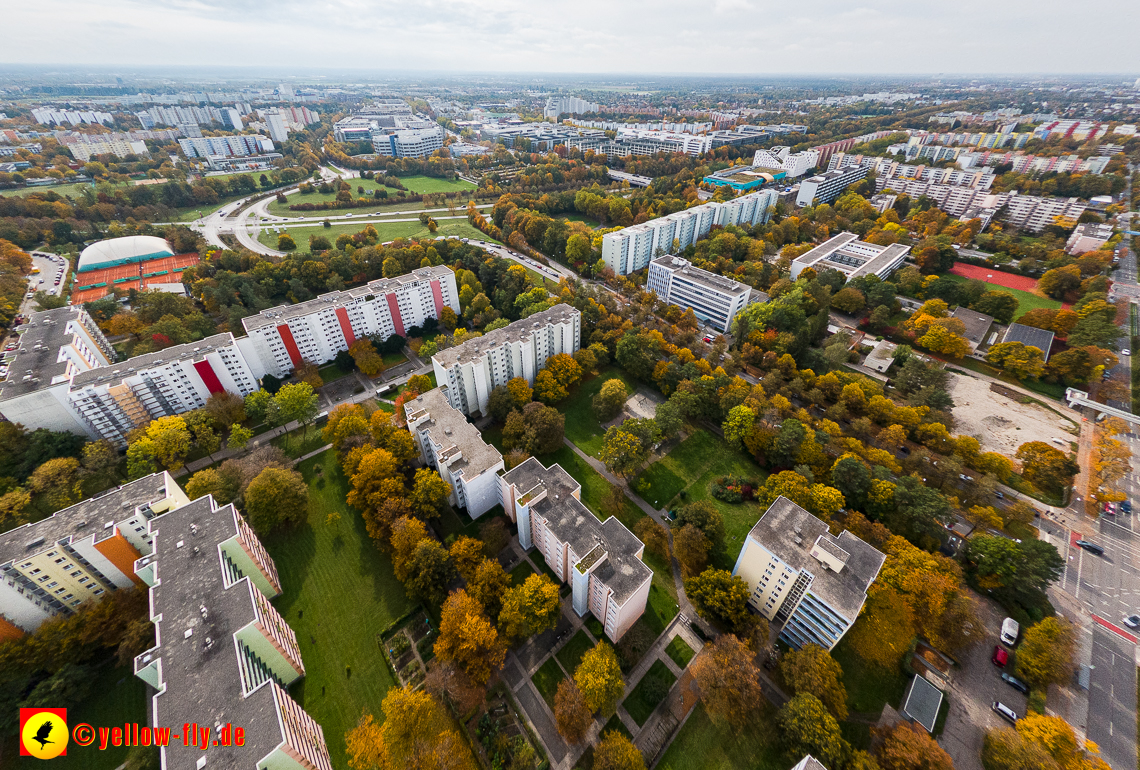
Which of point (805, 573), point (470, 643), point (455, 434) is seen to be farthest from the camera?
point (455, 434)

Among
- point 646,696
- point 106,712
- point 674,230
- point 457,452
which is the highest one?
point 674,230

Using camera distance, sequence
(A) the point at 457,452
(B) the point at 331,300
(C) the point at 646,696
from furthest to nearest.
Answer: (B) the point at 331,300 < (A) the point at 457,452 < (C) the point at 646,696

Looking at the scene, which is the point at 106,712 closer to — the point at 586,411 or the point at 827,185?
the point at 586,411

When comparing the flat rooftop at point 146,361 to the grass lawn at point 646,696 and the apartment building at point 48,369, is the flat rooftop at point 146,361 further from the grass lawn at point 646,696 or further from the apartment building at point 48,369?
the grass lawn at point 646,696

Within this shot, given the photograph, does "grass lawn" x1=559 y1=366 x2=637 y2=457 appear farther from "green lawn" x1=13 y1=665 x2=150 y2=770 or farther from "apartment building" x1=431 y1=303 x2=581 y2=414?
"green lawn" x1=13 y1=665 x2=150 y2=770

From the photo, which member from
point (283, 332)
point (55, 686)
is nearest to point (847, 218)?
point (283, 332)

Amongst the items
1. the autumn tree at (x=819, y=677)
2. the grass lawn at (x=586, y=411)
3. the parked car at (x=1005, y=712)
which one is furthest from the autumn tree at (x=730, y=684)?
the grass lawn at (x=586, y=411)

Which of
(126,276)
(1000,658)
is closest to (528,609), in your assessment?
(1000,658)
